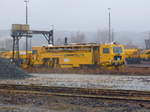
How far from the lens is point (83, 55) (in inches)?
1280

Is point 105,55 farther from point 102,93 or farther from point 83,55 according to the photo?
point 102,93

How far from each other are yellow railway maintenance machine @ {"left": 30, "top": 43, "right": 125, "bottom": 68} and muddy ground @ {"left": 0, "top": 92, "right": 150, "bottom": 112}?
1911cm

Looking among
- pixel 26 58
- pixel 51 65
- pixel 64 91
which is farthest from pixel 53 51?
pixel 64 91

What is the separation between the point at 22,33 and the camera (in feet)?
124

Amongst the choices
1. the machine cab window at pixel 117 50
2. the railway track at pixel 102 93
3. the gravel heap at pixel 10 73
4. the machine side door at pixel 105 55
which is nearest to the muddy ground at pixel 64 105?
the railway track at pixel 102 93

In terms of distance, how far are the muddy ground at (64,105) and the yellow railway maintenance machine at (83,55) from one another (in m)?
19.1

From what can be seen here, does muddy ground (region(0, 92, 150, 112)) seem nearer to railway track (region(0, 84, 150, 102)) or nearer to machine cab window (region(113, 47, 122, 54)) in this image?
railway track (region(0, 84, 150, 102))

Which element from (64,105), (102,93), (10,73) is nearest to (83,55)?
(10,73)

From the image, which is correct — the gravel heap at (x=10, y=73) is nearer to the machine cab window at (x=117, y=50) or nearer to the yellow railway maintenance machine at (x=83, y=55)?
the yellow railway maintenance machine at (x=83, y=55)

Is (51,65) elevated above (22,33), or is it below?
below

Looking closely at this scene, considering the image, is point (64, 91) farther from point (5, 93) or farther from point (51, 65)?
point (51, 65)

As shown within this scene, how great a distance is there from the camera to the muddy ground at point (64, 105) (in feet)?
35.2

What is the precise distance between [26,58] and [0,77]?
41.0 ft

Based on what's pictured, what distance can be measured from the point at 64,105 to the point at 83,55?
21.1 meters
